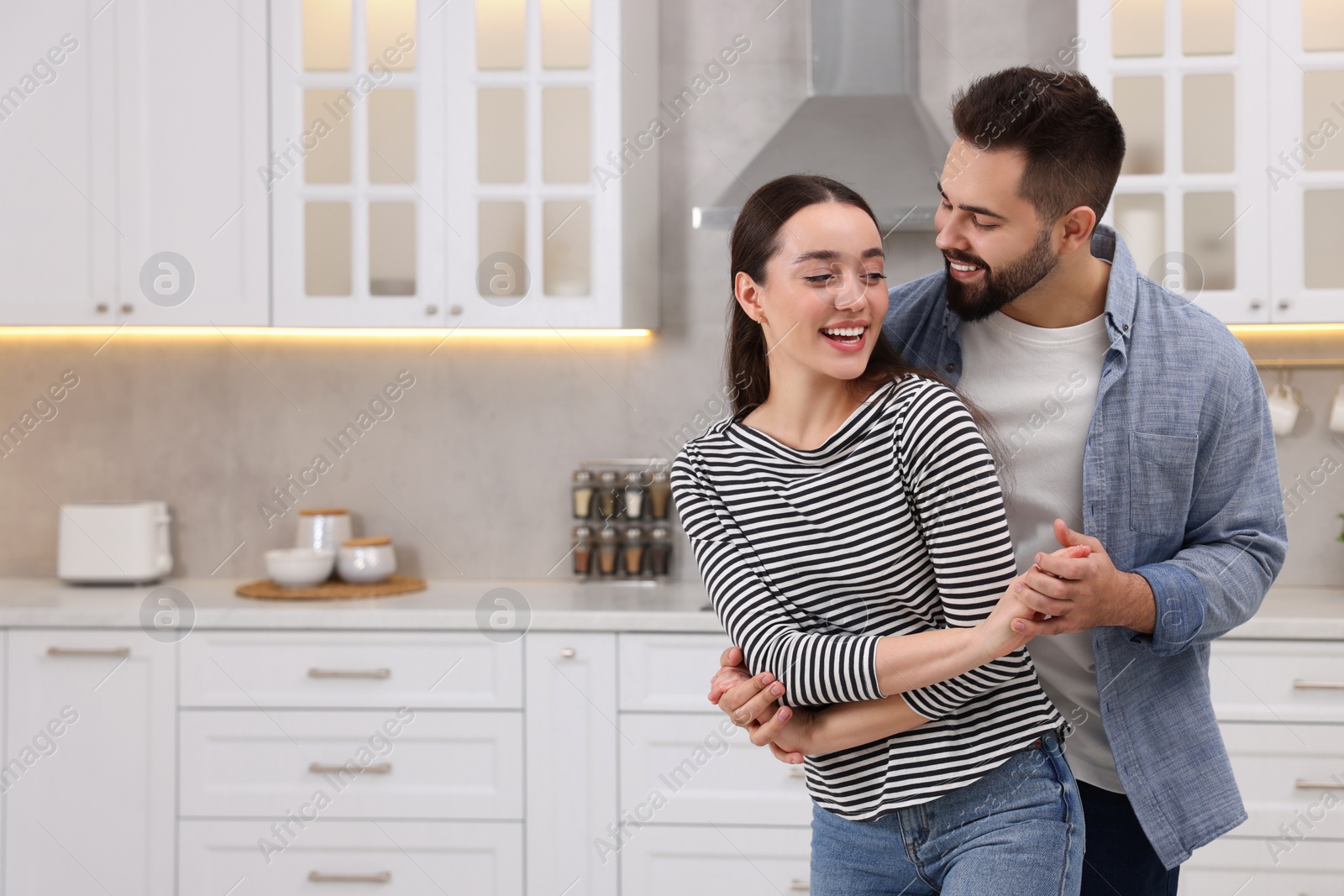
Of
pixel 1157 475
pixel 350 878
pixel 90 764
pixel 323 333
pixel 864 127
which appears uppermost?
pixel 864 127

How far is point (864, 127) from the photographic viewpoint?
8.66ft

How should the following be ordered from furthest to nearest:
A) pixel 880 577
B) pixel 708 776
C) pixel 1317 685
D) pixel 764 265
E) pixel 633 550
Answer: pixel 633 550
pixel 708 776
pixel 1317 685
pixel 764 265
pixel 880 577

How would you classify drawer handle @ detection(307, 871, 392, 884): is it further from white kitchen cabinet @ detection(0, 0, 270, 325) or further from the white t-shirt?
the white t-shirt

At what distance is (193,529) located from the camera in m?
3.12

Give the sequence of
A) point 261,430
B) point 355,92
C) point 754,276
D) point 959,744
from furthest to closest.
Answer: point 261,430 → point 355,92 → point 754,276 → point 959,744

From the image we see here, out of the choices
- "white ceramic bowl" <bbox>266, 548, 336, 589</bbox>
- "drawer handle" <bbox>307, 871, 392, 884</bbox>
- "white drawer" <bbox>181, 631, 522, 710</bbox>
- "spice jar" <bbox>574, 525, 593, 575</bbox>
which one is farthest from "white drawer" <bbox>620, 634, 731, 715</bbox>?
"white ceramic bowl" <bbox>266, 548, 336, 589</bbox>

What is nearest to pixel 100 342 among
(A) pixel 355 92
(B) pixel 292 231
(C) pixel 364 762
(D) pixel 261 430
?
(D) pixel 261 430

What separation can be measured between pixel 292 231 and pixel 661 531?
119 cm

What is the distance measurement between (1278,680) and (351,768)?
202 centimetres

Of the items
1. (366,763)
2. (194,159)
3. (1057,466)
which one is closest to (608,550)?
(366,763)

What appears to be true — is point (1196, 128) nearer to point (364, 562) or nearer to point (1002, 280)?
point (1002, 280)

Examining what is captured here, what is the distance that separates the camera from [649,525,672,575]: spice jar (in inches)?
114

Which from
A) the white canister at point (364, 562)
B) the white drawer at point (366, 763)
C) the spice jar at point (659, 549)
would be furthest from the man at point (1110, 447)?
the white canister at point (364, 562)

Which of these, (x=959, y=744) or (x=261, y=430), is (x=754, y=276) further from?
(x=261, y=430)
